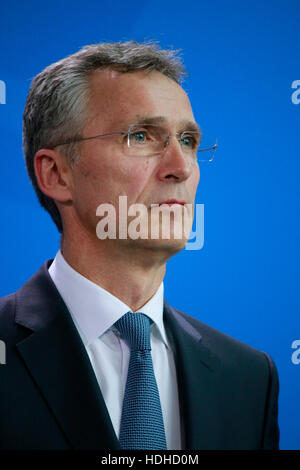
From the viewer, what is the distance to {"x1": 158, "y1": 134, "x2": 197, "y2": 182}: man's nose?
1.81m

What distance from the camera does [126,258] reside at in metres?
1.84

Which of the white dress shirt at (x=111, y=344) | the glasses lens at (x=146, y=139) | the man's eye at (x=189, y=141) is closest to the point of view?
the white dress shirt at (x=111, y=344)

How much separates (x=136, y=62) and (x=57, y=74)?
0.26 m

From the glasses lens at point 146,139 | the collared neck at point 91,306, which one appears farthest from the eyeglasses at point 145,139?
the collared neck at point 91,306

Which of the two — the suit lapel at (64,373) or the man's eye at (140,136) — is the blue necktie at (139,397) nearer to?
the suit lapel at (64,373)

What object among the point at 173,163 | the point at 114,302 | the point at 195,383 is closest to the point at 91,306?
the point at 114,302

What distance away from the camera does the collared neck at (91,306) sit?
1777 mm

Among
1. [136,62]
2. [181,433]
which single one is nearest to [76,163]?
[136,62]

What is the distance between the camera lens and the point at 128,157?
5.99ft

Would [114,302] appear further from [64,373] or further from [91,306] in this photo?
[64,373]

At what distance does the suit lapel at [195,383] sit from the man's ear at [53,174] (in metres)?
0.52

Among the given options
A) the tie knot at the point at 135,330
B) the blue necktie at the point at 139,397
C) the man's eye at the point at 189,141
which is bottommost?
the blue necktie at the point at 139,397
